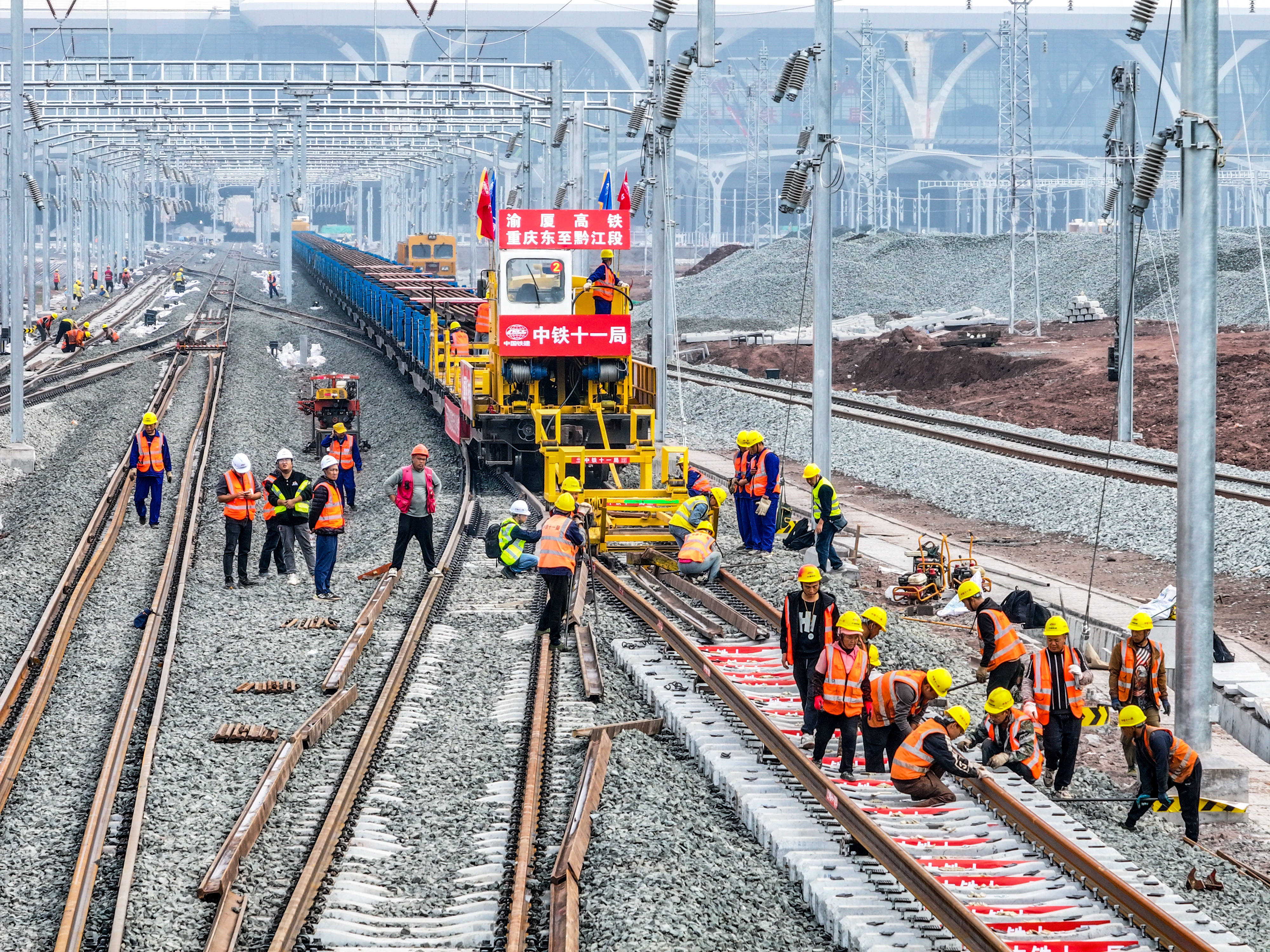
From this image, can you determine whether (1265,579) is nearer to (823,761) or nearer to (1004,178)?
(823,761)

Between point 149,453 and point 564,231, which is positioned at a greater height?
point 564,231

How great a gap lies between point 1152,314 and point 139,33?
11916cm

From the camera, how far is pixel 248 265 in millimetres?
101000

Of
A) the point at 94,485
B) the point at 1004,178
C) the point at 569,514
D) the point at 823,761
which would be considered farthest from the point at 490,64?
the point at 1004,178

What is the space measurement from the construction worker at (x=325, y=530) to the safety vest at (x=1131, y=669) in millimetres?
7677

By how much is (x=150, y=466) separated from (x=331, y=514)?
14.6 ft

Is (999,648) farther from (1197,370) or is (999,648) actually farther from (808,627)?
(1197,370)

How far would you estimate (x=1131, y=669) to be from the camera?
11.0 m

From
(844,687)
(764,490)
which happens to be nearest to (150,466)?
(764,490)

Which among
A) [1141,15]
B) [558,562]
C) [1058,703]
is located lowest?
[1058,703]

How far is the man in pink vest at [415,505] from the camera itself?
16531mm

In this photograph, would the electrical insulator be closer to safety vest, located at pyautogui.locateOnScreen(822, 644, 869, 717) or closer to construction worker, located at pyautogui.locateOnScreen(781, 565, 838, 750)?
construction worker, located at pyautogui.locateOnScreen(781, 565, 838, 750)

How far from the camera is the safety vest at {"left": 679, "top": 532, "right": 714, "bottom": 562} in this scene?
16.3 metres

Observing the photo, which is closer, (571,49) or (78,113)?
(78,113)
